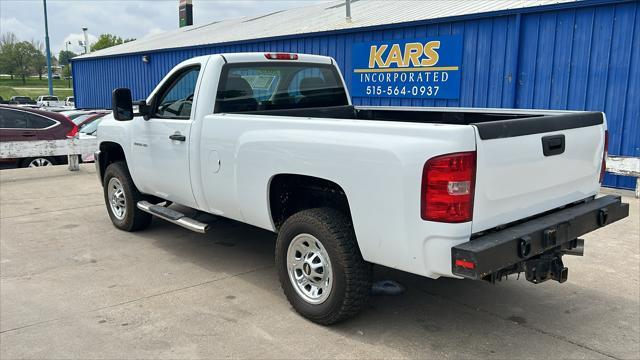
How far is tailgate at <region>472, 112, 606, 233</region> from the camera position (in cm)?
311

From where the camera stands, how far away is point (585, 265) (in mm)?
5246

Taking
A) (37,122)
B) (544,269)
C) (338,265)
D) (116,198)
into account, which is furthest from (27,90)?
(544,269)

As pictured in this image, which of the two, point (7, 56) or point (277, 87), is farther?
point (7, 56)

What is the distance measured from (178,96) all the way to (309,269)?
95.2 inches

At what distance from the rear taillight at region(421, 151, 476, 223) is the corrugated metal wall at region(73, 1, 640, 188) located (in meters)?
7.08

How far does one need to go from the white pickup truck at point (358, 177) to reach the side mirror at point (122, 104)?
0.05 ft

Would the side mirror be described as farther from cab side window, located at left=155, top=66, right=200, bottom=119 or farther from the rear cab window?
the rear cab window

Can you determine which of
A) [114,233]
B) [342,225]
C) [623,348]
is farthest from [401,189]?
[114,233]

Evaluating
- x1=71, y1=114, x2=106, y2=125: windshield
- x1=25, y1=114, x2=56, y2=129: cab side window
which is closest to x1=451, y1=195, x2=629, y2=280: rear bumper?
x1=25, y1=114, x2=56, y2=129: cab side window

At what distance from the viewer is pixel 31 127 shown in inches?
425

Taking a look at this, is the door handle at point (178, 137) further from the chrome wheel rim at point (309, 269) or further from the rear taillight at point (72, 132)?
the rear taillight at point (72, 132)

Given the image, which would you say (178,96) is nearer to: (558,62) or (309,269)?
(309,269)

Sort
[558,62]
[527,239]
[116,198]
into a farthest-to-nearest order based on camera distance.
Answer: [558,62]
[116,198]
[527,239]

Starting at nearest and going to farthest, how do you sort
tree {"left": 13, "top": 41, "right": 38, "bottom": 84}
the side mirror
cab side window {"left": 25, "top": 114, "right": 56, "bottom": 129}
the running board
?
1. the running board
2. the side mirror
3. cab side window {"left": 25, "top": 114, "right": 56, "bottom": 129}
4. tree {"left": 13, "top": 41, "right": 38, "bottom": 84}
